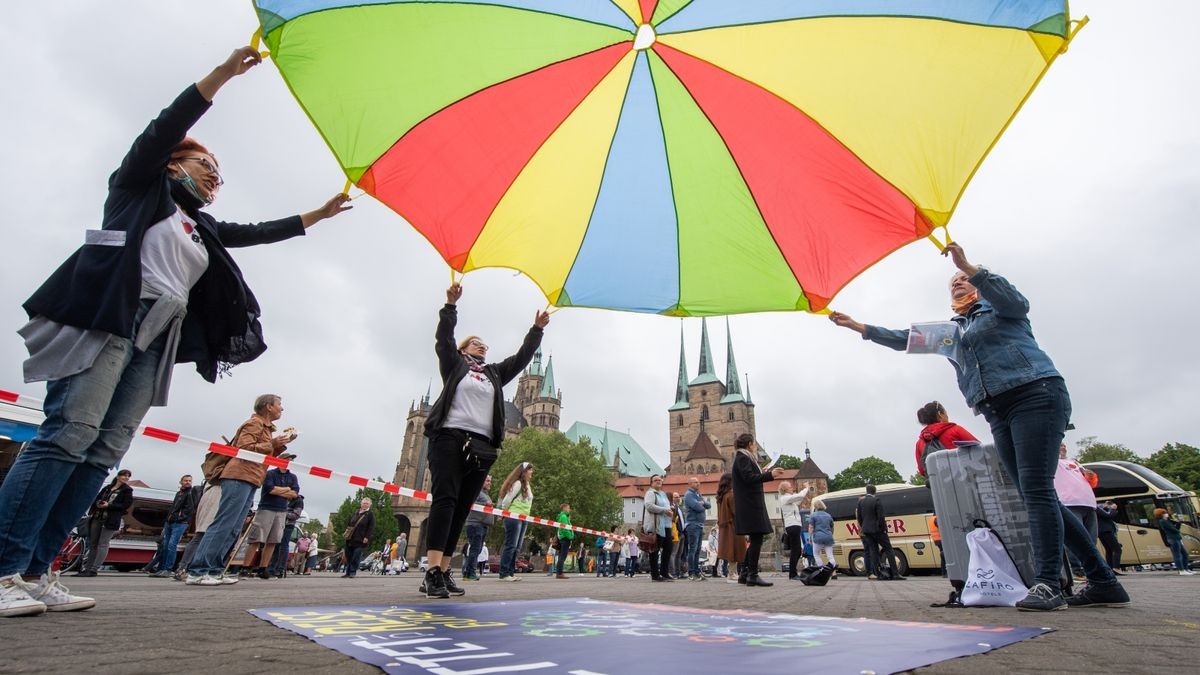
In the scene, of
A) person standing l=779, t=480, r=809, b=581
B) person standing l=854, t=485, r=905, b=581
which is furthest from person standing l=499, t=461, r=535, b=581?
person standing l=854, t=485, r=905, b=581

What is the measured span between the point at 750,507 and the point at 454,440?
4699 mm

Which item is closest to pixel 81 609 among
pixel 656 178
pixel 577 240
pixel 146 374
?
pixel 146 374

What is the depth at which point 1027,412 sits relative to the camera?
348cm

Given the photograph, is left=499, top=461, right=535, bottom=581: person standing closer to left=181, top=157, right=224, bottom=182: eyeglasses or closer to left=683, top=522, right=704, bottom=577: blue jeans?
left=683, top=522, right=704, bottom=577: blue jeans

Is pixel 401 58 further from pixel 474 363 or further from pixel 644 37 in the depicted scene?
pixel 474 363

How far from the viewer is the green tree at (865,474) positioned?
75.8 m

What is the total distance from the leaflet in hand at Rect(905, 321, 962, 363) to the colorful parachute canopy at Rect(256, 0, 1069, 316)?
2.14 feet

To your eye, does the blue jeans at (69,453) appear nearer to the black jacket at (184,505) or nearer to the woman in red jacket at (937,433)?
the woman in red jacket at (937,433)

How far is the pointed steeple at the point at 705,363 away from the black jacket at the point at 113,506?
79102 millimetres

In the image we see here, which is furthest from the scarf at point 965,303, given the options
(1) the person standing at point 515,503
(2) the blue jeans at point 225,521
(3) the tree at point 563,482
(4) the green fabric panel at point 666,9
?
(3) the tree at point 563,482

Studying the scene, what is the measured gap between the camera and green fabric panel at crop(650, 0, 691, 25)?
3910mm

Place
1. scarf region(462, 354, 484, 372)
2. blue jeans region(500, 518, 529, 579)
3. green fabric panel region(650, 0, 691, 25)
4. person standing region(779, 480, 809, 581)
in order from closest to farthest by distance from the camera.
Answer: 1. green fabric panel region(650, 0, 691, 25)
2. scarf region(462, 354, 484, 372)
3. blue jeans region(500, 518, 529, 579)
4. person standing region(779, 480, 809, 581)

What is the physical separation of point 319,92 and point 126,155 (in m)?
1.43

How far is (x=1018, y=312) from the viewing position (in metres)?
3.63
